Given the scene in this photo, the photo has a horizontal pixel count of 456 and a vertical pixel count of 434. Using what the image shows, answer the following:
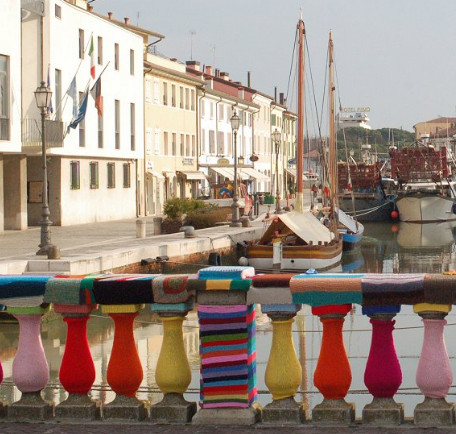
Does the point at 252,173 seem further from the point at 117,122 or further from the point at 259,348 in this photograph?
the point at 259,348

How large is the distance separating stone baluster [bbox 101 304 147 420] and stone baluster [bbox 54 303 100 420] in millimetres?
141

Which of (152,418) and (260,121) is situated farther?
(260,121)

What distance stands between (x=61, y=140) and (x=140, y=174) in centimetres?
1767

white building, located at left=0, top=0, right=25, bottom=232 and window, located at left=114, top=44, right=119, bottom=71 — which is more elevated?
window, located at left=114, top=44, right=119, bottom=71

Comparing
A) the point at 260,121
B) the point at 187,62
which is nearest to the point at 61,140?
the point at 187,62

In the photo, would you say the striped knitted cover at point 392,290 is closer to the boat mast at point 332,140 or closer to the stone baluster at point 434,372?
the stone baluster at point 434,372

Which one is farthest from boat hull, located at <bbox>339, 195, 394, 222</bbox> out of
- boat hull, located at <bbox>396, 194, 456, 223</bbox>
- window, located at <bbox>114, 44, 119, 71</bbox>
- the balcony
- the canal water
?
the canal water

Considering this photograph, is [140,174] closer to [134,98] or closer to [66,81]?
[134,98]

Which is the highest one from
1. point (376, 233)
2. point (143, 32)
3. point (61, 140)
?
point (143, 32)

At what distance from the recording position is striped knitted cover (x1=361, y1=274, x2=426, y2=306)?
7250 mm

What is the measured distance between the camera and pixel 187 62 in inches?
3649

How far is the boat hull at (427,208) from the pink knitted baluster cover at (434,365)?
73161 millimetres

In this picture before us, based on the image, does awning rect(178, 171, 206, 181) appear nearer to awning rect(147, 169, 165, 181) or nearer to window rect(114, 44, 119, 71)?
A: awning rect(147, 169, 165, 181)

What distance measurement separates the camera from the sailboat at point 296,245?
3881 centimetres
